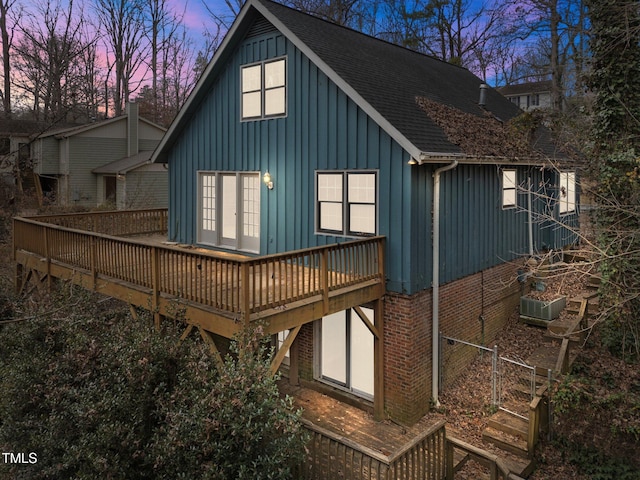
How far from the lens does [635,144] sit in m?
10.1

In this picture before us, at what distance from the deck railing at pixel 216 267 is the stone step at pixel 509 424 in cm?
337

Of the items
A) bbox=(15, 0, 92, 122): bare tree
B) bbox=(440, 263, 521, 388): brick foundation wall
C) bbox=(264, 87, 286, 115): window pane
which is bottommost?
bbox=(440, 263, 521, 388): brick foundation wall

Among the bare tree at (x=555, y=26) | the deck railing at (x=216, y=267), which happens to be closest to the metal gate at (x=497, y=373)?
the deck railing at (x=216, y=267)

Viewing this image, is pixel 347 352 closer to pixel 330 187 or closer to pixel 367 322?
pixel 367 322

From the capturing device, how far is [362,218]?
9.91 meters

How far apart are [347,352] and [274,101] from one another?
5946 mm

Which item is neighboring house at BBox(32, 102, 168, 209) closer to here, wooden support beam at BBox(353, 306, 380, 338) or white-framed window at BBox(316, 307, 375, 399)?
white-framed window at BBox(316, 307, 375, 399)

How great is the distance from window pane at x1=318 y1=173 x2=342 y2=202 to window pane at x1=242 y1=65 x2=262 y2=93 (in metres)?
2.95

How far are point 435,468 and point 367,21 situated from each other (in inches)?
1076

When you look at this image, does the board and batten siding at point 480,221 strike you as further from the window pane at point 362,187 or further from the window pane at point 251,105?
the window pane at point 251,105

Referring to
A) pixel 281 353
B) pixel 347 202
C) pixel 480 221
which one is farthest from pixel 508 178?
pixel 281 353

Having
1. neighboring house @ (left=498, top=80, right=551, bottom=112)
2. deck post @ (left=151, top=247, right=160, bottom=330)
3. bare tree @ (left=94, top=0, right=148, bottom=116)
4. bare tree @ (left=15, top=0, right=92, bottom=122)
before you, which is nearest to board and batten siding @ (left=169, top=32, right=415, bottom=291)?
deck post @ (left=151, top=247, right=160, bottom=330)

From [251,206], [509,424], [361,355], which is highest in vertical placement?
[251,206]

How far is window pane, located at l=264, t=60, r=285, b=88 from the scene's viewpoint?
36.2 ft
